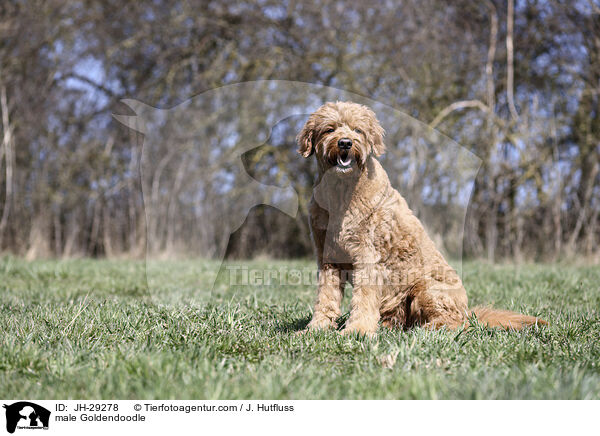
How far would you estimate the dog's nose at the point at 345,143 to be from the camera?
11.1 feet

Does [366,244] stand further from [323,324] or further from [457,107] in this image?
[457,107]

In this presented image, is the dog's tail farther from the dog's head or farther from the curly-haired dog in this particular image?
the dog's head

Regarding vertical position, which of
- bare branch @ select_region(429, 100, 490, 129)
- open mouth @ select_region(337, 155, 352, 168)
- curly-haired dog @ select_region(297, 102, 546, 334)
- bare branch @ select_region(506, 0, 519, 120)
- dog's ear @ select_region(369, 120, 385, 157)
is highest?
bare branch @ select_region(506, 0, 519, 120)

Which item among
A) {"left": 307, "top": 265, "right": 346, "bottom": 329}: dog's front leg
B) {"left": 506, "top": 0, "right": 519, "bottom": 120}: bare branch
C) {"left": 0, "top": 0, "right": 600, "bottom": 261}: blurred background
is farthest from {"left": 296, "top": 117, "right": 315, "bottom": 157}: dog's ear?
{"left": 506, "top": 0, "right": 519, "bottom": 120}: bare branch

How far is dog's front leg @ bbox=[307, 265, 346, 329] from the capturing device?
3562 mm

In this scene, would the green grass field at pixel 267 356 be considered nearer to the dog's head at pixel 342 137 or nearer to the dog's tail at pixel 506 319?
the dog's tail at pixel 506 319

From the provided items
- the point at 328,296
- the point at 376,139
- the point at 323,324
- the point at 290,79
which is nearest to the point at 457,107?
the point at 290,79

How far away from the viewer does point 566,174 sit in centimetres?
934

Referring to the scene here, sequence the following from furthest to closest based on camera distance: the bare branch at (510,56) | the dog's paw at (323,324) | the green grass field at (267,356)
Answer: the bare branch at (510,56)
the dog's paw at (323,324)
the green grass field at (267,356)

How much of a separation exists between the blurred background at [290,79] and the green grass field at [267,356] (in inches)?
166
